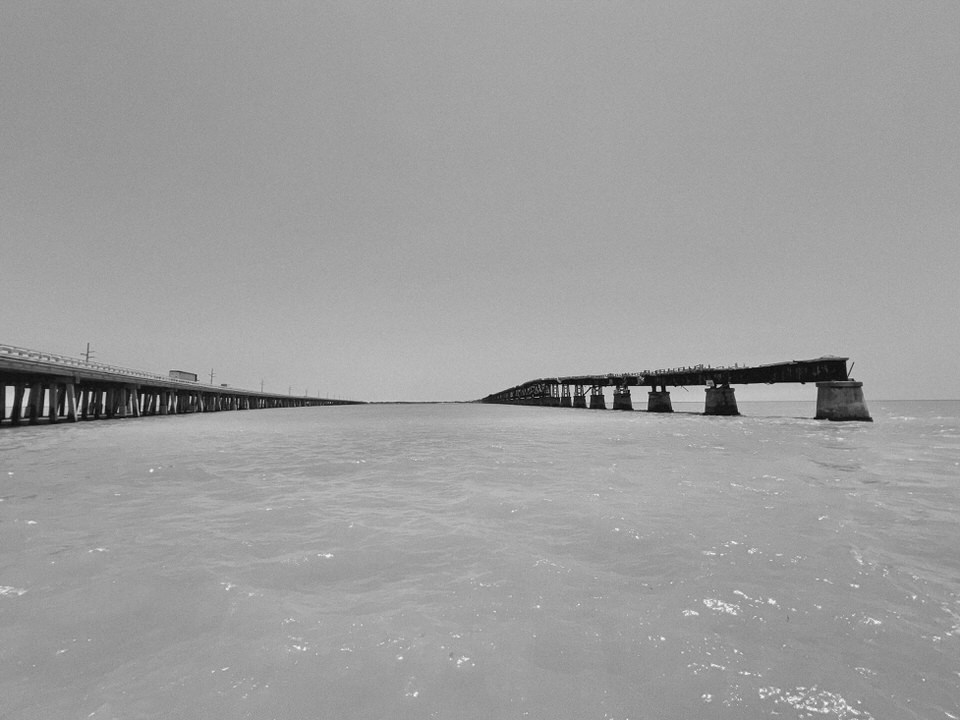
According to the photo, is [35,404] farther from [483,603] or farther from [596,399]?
[596,399]

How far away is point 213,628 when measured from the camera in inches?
129

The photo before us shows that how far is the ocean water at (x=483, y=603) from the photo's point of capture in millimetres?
2506

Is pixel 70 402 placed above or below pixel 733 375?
below

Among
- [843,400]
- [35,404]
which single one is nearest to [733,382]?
[843,400]

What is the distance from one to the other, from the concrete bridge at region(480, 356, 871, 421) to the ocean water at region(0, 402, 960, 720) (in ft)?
93.7

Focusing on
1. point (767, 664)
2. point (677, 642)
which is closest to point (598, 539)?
point (677, 642)

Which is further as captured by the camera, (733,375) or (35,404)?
(733,375)

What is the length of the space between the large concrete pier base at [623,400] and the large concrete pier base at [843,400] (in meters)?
32.4

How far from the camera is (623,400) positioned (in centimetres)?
6581

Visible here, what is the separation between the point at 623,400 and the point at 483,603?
218 ft

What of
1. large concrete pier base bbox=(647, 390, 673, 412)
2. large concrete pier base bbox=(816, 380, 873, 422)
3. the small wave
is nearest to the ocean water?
the small wave

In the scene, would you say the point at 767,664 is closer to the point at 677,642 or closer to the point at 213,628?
the point at 677,642

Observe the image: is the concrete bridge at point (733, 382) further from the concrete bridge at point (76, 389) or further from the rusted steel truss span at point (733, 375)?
the concrete bridge at point (76, 389)

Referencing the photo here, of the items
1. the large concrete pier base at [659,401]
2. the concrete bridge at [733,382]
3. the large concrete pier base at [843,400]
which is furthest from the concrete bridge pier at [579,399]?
the large concrete pier base at [843,400]
